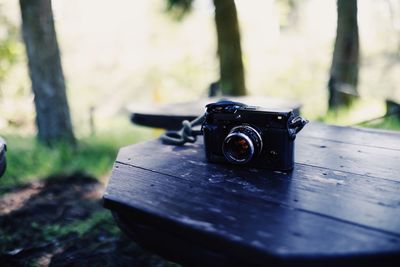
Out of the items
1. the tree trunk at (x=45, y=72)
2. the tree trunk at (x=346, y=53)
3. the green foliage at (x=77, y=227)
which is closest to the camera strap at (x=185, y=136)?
the green foliage at (x=77, y=227)

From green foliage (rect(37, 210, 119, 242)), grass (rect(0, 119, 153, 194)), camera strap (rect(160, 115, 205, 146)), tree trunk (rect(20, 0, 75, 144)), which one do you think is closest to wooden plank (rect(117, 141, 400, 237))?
camera strap (rect(160, 115, 205, 146))

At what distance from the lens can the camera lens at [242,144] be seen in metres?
1.08

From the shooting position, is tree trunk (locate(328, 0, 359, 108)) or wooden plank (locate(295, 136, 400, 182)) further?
tree trunk (locate(328, 0, 359, 108))

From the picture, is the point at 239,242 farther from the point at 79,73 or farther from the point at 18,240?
the point at 79,73

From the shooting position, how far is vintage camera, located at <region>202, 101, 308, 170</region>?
3.54 ft

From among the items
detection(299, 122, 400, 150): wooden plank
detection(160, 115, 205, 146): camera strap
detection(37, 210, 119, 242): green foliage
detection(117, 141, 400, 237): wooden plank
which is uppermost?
detection(160, 115, 205, 146): camera strap

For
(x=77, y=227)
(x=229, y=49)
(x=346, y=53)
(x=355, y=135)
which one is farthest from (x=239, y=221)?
(x=346, y=53)

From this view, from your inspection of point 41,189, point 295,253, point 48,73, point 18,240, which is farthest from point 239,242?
point 48,73

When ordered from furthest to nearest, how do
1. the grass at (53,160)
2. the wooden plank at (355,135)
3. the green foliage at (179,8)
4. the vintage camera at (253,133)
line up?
the green foliage at (179,8) < the grass at (53,160) < the wooden plank at (355,135) < the vintage camera at (253,133)

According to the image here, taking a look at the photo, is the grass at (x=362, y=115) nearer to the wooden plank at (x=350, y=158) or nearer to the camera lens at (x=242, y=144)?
the wooden plank at (x=350, y=158)

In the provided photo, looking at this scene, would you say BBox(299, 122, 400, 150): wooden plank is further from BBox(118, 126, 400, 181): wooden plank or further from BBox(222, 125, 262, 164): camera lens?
BBox(222, 125, 262, 164): camera lens

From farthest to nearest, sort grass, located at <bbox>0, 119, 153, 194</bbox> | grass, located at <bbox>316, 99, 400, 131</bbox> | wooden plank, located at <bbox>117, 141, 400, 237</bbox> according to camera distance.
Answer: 1. grass, located at <bbox>316, 99, 400, 131</bbox>
2. grass, located at <bbox>0, 119, 153, 194</bbox>
3. wooden plank, located at <bbox>117, 141, 400, 237</bbox>

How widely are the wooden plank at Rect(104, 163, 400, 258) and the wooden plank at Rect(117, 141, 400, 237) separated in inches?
1.1

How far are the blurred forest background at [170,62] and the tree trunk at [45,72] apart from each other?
0.04 meters
